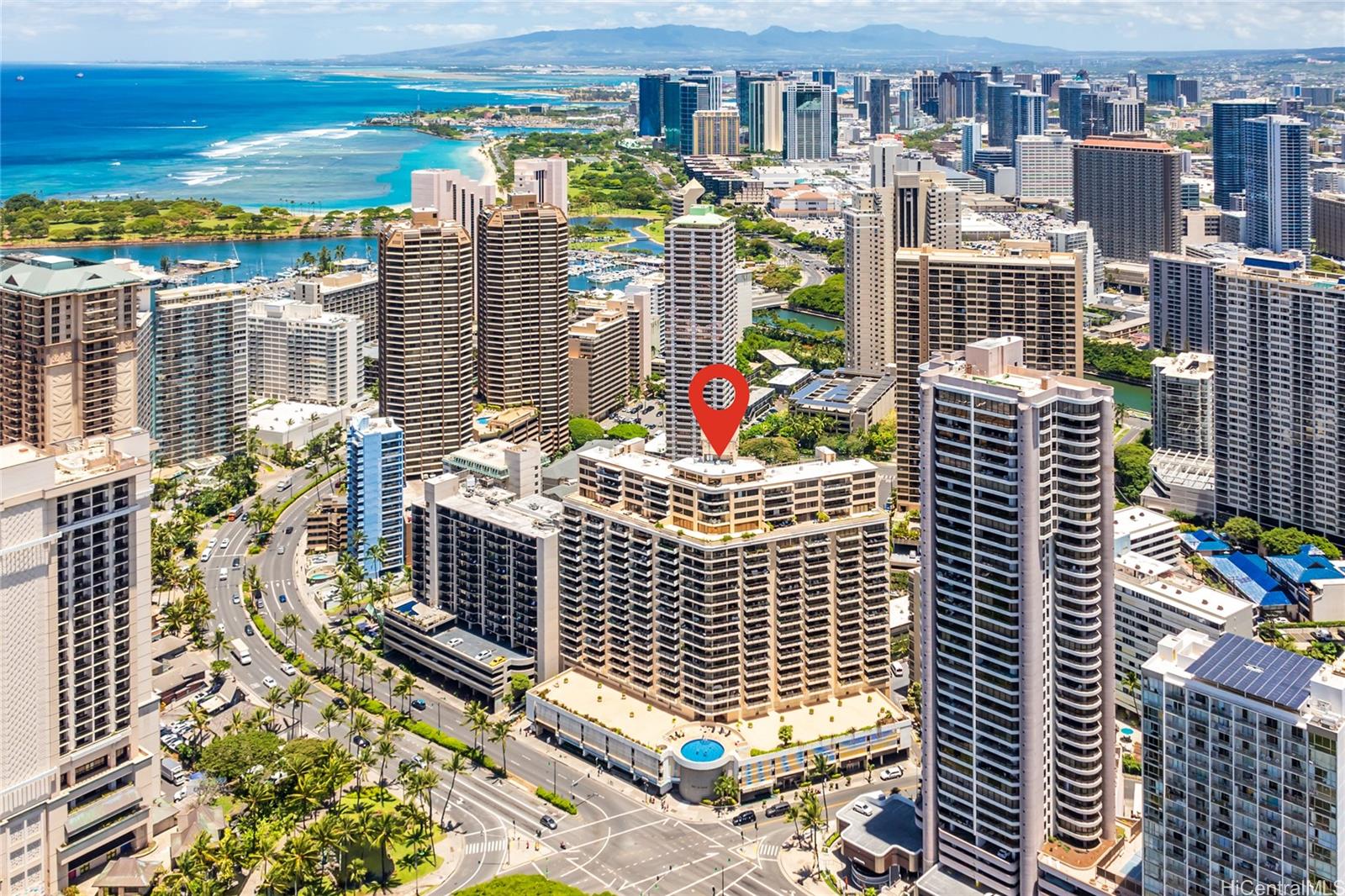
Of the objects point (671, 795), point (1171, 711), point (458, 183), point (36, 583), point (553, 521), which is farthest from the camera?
point (458, 183)

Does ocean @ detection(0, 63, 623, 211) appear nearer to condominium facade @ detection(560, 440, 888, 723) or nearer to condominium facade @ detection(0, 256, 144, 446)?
condominium facade @ detection(0, 256, 144, 446)

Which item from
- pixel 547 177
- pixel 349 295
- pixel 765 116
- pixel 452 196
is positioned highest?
pixel 765 116

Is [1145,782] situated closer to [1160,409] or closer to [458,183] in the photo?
[1160,409]

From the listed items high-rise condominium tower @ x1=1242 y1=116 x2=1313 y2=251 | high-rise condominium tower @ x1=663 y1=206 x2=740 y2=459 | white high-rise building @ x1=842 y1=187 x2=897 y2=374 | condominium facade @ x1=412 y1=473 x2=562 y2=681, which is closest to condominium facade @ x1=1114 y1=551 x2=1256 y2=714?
condominium facade @ x1=412 y1=473 x2=562 y2=681

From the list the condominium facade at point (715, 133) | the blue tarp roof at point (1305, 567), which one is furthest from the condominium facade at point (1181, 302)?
the condominium facade at point (715, 133)

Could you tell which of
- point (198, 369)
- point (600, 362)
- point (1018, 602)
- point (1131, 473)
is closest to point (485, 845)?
point (1018, 602)

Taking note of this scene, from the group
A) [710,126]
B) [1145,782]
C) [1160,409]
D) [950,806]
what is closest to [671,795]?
[950,806]

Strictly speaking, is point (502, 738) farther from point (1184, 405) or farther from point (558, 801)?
point (1184, 405)
